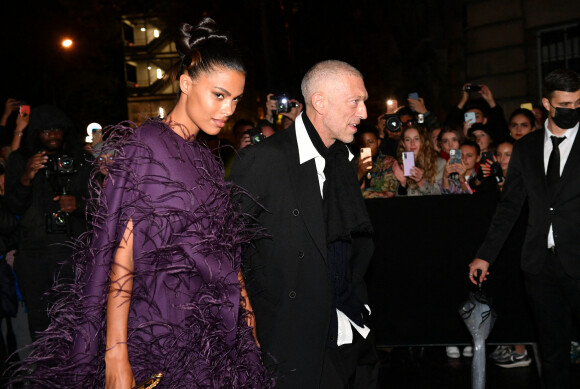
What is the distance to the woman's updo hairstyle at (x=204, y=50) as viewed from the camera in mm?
2494

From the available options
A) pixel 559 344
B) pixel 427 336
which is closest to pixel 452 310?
pixel 427 336

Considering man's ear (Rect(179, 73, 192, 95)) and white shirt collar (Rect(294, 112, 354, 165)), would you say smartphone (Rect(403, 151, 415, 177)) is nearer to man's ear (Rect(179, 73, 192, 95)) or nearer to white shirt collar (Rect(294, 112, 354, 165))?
white shirt collar (Rect(294, 112, 354, 165))

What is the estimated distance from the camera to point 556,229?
4020mm

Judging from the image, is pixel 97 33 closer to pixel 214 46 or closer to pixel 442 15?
pixel 442 15

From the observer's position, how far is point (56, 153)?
5605mm

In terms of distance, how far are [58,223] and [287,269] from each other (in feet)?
10.7

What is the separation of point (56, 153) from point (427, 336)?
3.92 m

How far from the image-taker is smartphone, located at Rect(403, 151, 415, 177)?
6078 millimetres

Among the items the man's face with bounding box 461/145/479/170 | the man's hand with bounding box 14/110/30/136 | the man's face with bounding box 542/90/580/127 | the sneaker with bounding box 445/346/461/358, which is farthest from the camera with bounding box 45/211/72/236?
the man's face with bounding box 542/90/580/127

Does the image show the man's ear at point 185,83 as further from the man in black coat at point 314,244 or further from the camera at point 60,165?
the camera at point 60,165

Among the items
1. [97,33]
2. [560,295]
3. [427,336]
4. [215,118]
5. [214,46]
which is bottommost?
[427,336]

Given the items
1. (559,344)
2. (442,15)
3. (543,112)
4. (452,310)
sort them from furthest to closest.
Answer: (442,15)
(543,112)
(452,310)
(559,344)

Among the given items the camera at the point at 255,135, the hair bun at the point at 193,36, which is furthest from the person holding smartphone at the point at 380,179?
the hair bun at the point at 193,36

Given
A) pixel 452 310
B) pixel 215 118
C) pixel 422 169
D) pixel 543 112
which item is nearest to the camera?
pixel 215 118
